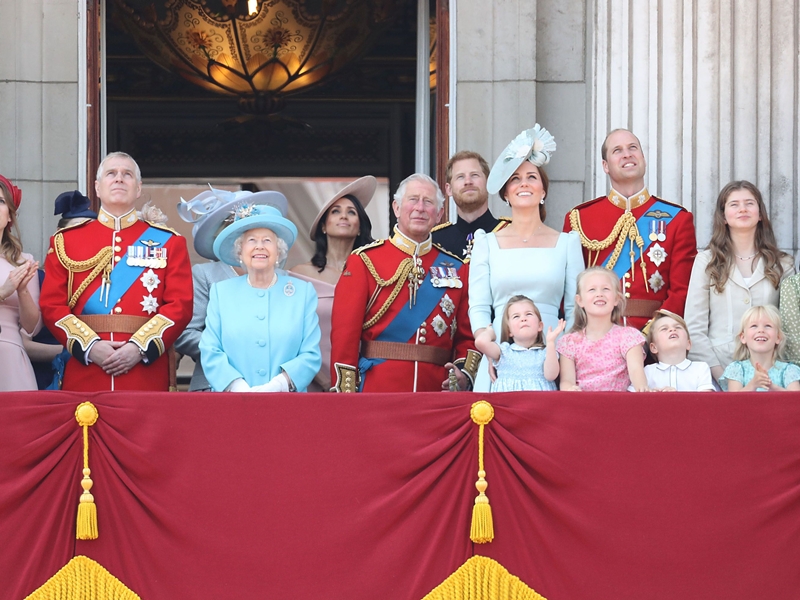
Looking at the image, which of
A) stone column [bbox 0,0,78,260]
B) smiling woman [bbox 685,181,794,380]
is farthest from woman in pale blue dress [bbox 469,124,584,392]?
stone column [bbox 0,0,78,260]

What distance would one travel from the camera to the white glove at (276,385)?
547 cm

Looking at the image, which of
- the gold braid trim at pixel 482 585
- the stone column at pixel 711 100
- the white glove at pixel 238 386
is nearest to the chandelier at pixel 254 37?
the stone column at pixel 711 100

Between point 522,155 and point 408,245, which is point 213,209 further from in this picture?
point 522,155

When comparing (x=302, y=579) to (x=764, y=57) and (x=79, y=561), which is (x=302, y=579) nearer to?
(x=79, y=561)

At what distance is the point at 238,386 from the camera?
219 inches

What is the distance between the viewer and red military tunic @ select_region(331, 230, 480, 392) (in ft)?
19.2

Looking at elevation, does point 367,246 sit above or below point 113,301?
above

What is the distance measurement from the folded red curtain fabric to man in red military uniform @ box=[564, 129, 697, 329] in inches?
45.4

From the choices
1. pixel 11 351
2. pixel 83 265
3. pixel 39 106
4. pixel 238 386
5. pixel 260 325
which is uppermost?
pixel 39 106

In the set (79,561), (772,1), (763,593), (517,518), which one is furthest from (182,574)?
(772,1)

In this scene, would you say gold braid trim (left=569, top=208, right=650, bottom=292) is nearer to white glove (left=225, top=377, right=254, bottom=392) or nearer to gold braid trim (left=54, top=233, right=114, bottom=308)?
white glove (left=225, top=377, right=254, bottom=392)

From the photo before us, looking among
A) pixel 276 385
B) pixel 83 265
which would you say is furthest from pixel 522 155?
pixel 83 265

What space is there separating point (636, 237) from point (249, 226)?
5.39 ft

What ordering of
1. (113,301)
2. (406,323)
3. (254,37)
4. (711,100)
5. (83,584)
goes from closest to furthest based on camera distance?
(83,584) → (113,301) → (406,323) → (711,100) → (254,37)
